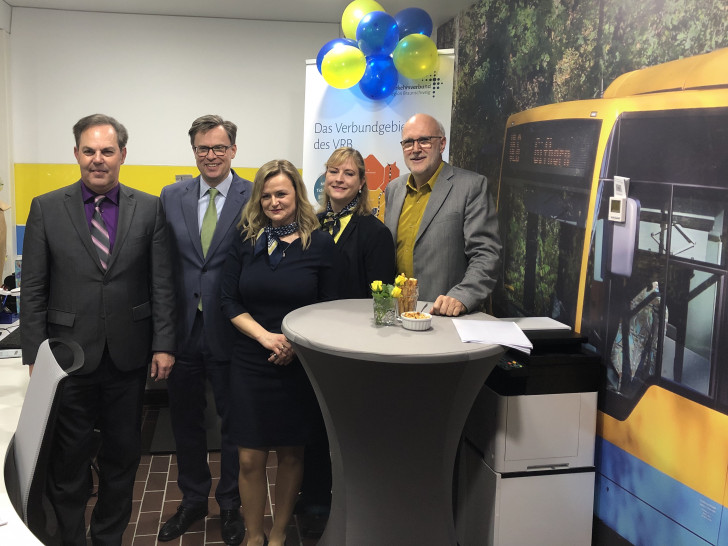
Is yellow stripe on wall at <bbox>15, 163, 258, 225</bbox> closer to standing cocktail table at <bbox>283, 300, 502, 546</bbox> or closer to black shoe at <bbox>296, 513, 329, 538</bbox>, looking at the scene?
black shoe at <bbox>296, 513, 329, 538</bbox>

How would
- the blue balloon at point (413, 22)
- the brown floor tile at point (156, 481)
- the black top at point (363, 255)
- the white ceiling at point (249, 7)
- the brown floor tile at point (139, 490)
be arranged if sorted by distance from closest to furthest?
the black top at point (363, 255), the brown floor tile at point (139, 490), the brown floor tile at point (156, 481), the blue balloon at point (413, 22), the white ceiling at point (249, 7)

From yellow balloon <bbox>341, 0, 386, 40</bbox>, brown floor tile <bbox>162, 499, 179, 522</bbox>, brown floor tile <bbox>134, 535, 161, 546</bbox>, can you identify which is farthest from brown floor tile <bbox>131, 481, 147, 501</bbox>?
yellow balloon <bbox>341, 0, 386, 40</bbox>

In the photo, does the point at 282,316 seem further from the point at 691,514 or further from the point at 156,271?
the point at 691,514

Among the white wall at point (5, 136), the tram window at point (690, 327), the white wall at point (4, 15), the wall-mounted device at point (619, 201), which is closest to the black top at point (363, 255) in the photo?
the wall-mounted device at point (619, 201)

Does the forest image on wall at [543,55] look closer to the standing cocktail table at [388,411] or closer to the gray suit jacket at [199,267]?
the standing cocktail table at [388,411]

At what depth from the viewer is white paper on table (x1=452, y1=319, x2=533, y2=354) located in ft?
6.73

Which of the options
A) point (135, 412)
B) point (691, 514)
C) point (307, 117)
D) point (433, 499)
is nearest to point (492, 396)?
Result: point (433, 499)

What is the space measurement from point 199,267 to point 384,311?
987mm

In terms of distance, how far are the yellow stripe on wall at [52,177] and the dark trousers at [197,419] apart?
260 cm

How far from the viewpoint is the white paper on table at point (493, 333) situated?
2.05 m

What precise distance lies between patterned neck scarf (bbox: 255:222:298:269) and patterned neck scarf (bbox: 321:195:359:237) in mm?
253

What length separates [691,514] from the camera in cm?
219

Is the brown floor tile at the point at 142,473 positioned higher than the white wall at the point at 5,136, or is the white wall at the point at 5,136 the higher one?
the white wall at the point at 5,136

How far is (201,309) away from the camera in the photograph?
2828 mm
